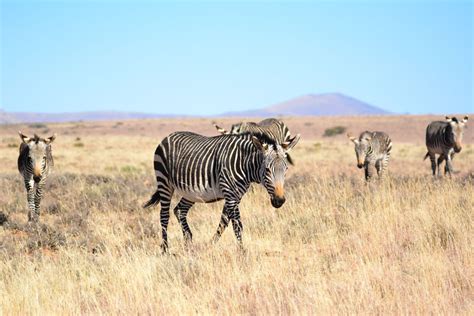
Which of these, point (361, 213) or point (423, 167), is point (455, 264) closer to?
point (361, 213)

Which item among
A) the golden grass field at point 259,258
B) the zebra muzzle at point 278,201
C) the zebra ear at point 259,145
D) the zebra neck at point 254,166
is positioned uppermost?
the zebra ear at point 259,145

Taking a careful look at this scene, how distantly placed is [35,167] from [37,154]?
294 millimetres

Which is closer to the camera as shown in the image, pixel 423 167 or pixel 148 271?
pixel 148 271

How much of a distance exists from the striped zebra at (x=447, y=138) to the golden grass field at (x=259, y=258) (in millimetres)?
6237

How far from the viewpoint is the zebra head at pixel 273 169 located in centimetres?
746

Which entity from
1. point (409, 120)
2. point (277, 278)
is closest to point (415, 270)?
point (277, 278)

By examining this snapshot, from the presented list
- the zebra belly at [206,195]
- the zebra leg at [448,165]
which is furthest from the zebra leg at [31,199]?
the zebra leg at [448,165]

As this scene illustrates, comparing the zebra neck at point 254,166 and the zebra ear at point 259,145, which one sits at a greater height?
the zebra ear at point 259,145

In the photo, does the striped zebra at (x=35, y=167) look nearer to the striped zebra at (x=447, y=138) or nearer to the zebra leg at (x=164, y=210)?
the zebra leg at (x=164, y=210)

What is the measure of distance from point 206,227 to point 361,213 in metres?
2.84

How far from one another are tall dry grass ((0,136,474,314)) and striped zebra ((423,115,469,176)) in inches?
243

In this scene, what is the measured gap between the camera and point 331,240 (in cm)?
834

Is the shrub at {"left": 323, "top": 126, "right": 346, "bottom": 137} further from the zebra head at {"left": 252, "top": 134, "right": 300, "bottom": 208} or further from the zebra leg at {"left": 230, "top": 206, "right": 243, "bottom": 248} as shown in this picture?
the zebra head at {"left": 252, "top": 134, "right": 300, "bottom": 208}

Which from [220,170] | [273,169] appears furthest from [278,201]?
[220,170]
